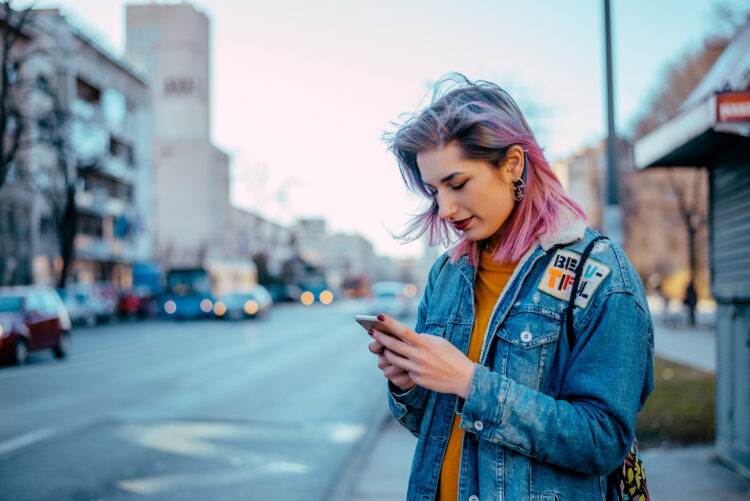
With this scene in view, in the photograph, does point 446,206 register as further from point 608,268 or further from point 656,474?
point 656,474

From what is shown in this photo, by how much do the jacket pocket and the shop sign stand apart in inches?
134

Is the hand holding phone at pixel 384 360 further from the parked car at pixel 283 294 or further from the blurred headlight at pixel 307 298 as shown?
the blurred headlight at pixel 307 298

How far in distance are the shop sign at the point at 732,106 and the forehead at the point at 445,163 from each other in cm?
332

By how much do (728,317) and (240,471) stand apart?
4449mm

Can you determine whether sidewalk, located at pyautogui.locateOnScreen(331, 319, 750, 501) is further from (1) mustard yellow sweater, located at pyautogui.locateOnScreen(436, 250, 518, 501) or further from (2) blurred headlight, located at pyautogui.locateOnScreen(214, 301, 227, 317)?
(2) blurred headlight, located at pyautogui.locateOnScreen(214, 301, 227, 317)

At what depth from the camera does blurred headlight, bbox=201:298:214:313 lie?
3200 centimetres

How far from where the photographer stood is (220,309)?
31703mm

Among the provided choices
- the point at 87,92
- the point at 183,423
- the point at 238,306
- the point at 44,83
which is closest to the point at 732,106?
the point at 183,423

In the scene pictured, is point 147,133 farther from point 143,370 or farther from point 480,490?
point 480,490

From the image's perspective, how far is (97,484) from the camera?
5879 mm

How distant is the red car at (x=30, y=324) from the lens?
13773 mm

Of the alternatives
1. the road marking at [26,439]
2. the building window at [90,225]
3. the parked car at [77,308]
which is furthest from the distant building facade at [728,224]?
the building window at [90,225]

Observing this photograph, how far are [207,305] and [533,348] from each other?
3146 cm

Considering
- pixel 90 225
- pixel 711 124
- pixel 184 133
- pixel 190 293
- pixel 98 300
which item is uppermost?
pixel 184 133
